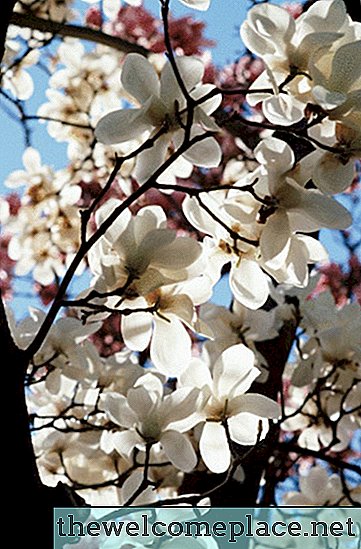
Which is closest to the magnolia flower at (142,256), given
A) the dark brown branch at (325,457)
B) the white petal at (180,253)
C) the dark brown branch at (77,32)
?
the white petal at (180,253)

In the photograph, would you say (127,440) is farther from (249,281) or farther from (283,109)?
(283,109)

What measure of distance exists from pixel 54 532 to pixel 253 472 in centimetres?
75

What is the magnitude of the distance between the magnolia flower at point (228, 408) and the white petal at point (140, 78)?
0.66 feet

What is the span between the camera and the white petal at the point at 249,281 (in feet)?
2.18

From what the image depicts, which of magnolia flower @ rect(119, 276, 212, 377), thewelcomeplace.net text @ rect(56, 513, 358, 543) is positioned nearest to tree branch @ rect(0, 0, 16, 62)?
magnolia flower @ rect(119, 276, 212, 377)

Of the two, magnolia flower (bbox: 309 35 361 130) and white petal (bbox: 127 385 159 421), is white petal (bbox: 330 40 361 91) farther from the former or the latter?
white petal (bbox: 127 385 159 421)

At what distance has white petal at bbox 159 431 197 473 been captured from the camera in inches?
25.9

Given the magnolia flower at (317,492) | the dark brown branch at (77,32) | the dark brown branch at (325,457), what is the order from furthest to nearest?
the dark brown branch at (77,32) → the magnolia flower at (317,492) → the dark brown branch at (325,457)

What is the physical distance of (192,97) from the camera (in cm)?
63

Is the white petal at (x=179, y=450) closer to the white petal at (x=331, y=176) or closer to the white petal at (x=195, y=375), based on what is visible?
the white petal at (x=195, y=375)

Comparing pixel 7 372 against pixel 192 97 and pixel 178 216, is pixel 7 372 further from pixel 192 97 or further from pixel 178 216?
pixel 178 216

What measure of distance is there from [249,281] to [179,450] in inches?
5.3

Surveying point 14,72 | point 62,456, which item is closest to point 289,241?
point 62,456

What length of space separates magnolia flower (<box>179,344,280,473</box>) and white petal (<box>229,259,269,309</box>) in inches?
1.7
